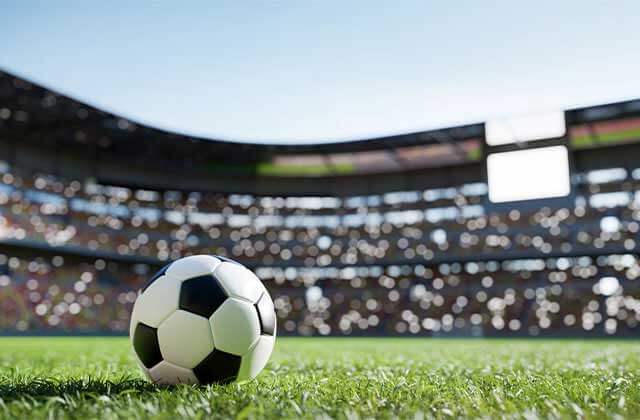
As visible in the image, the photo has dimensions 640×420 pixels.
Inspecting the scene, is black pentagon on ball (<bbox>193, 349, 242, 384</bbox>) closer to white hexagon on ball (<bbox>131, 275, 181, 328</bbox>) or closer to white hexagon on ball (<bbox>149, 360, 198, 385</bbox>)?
white hexagon on ball (<bbox>149, 360, 198, 385</bbox>)

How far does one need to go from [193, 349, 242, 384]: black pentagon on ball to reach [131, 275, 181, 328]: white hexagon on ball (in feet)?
1.21

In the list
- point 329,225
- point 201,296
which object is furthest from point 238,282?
point 329,225

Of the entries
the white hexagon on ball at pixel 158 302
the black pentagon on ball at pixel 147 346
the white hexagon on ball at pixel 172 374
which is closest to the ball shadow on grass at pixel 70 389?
the white hexagon on ball at pixel 172 374

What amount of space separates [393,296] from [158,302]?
32.5 m

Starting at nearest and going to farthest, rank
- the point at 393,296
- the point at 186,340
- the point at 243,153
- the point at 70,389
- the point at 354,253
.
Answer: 1. the point at 70,389
2. the point at 186,340
3. the point at 243,153
4. the point at 393,296
5. the point at 354,253

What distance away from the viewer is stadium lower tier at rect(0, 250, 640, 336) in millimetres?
29672

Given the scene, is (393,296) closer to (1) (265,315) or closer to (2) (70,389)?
(1) (265,315)

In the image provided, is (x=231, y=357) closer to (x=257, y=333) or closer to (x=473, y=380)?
(x=257, y=333)

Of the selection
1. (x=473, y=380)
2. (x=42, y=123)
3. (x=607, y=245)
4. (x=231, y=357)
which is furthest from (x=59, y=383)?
(x=607, y=245)

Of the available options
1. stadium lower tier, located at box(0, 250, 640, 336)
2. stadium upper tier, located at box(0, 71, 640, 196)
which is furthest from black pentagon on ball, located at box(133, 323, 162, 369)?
stadium lower tier, located at box(0, 250, 640, 336)

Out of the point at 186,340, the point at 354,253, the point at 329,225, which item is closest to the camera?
the point at 186,340

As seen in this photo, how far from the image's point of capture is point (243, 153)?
1372 inches

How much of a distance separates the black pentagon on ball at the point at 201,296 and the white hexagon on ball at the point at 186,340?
0.05 meters

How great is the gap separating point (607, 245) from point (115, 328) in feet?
83.3
